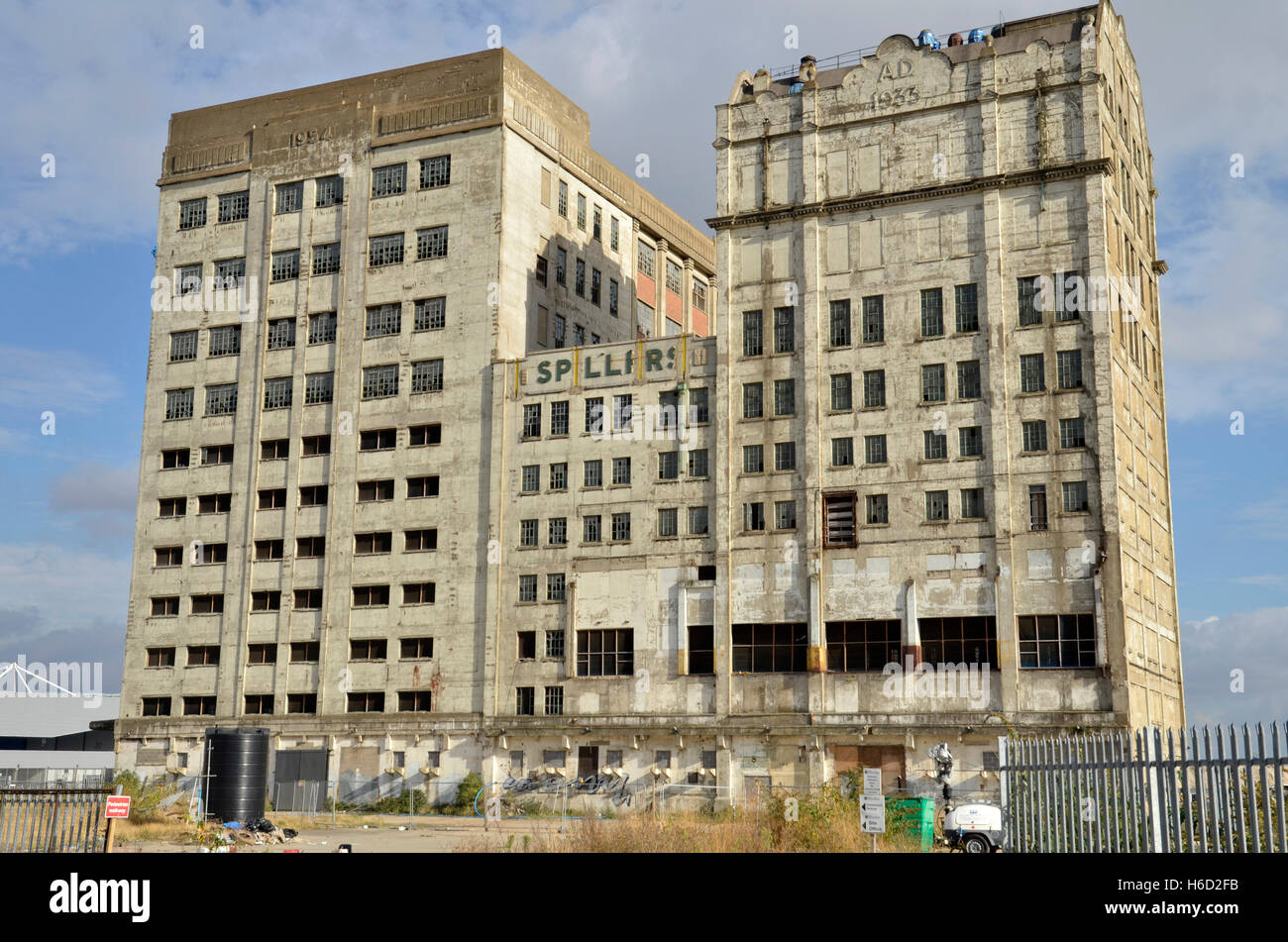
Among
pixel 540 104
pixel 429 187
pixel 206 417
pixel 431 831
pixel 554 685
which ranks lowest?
pixel 431 831

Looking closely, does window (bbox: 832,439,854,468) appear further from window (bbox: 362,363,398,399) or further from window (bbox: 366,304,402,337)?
window (bbox: 366,304,402,337)

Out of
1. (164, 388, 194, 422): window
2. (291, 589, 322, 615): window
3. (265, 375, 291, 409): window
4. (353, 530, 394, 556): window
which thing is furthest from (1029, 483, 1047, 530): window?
(164, 388, 194, 422): window

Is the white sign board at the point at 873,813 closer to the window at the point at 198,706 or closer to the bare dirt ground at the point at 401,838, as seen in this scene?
the bare dirt ground at the point at 401,838

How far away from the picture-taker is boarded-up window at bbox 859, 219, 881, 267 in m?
68.9

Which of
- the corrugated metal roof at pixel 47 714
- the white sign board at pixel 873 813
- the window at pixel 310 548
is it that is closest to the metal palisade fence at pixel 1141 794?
the white sign board at pixel 873 813

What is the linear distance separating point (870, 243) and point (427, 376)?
27.2 meters

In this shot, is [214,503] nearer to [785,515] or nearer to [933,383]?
[785,515]

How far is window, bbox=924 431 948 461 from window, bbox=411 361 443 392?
95.0 feet

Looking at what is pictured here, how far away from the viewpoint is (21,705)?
417 feet

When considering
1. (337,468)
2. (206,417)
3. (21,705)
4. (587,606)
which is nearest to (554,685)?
(587,606)

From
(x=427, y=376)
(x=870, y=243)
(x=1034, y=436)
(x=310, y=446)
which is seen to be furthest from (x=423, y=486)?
(x=1034, y=436)

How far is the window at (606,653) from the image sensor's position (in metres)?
70.4

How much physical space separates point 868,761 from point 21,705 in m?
94.5

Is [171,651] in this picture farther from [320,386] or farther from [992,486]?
[992,486]
